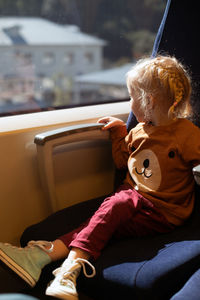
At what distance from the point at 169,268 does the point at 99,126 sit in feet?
2.20

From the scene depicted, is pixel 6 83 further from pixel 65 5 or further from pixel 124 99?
pixel 124 99

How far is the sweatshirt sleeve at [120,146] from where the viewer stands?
59.4 inches

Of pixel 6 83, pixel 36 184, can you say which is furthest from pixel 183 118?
pixel 6 83

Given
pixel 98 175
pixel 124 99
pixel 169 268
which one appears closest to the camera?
pixel 169 268

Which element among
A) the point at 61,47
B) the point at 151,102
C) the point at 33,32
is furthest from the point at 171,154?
the point at 61,47

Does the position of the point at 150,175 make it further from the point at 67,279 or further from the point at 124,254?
the point at 67,279

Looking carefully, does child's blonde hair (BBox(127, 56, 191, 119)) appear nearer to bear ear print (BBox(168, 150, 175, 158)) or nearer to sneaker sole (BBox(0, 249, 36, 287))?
bear ear print (BBox(168, 150, 175, 158))

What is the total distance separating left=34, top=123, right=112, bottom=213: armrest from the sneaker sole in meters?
0.37

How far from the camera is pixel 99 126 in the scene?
4.93 ft

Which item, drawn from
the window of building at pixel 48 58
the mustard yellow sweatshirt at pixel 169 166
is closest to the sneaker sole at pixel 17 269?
the mustard yellow sweatshirt at pixel 169 166

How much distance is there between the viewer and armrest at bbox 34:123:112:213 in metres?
1.36

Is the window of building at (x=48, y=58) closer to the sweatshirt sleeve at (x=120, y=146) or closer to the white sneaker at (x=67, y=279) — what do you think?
the sweatshirt sleeve at (x=120, y=146)

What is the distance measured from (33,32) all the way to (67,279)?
1.78 meters

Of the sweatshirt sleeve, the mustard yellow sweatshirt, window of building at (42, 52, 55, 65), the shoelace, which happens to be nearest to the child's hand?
the sweatshirt sleeve
